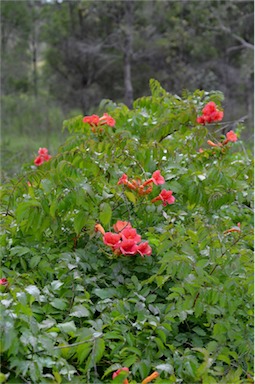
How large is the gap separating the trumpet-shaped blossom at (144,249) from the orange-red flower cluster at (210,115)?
1.05m

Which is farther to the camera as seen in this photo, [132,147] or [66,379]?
[132,147]

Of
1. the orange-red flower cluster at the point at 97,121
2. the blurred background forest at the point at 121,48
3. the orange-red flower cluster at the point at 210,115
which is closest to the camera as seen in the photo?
the orange-red flower cluster at the point at 97,121

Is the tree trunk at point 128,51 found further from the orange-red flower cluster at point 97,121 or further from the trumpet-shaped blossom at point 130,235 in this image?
the trumpet-shaped blossom at point 130,235

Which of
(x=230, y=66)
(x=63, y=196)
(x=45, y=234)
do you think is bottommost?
(x=230, y=66)

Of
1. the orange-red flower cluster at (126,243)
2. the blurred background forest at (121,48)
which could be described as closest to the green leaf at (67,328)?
the orange-red flower cluster at (126,243)

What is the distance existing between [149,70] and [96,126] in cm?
1694

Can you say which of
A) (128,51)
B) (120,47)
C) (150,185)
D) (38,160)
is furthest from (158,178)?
(120,47)

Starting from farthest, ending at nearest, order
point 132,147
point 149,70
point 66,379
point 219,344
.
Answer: point 149,70 → point 132,147 → point 219,344 → point 66,379

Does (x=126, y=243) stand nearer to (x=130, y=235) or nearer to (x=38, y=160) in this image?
(x=130, y=235)

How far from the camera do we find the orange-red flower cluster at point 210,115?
2631mm

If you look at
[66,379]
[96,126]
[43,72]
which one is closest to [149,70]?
[43,72]

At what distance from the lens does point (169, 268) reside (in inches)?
60.9

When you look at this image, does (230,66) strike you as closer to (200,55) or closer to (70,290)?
(200,55)

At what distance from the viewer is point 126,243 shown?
1703 mm
